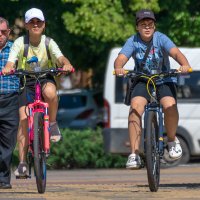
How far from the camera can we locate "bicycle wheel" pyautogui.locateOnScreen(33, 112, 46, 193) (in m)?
11.1

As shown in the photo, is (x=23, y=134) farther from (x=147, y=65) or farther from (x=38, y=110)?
(x=147, y=65)

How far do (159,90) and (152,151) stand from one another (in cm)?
68

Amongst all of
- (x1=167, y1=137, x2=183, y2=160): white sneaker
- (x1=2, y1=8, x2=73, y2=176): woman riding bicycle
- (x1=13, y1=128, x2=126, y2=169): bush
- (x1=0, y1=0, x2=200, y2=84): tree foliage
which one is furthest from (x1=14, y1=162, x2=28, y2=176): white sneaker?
(x1=0, y1=0, x2=200, y2=84): tree foliage

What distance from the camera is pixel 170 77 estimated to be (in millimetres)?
11562

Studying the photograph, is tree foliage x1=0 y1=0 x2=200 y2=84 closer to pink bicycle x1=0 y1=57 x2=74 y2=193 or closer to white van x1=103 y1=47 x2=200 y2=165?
white van x1=103 y1=47 x2=200 y2=165

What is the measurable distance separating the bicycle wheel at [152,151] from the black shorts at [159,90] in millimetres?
241

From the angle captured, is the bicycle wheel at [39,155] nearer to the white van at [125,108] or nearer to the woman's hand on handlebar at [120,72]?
the woman's hand on handlebar at [120,72]

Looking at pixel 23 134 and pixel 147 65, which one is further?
pixel 23 134

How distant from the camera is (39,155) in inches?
440

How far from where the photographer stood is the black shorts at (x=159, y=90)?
Result: 1148cm

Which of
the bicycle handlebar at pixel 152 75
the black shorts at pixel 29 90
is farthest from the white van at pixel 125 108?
Answer: the bicycle handlebar at pixel 152 75

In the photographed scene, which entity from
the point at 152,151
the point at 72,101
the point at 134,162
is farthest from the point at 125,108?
the point at 152,151

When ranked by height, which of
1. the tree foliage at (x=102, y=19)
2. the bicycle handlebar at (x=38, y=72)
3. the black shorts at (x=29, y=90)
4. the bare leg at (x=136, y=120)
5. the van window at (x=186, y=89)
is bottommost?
the bare leg at (x=136, y=120)

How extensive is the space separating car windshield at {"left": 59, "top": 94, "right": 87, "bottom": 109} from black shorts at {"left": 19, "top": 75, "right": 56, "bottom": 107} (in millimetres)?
17711
